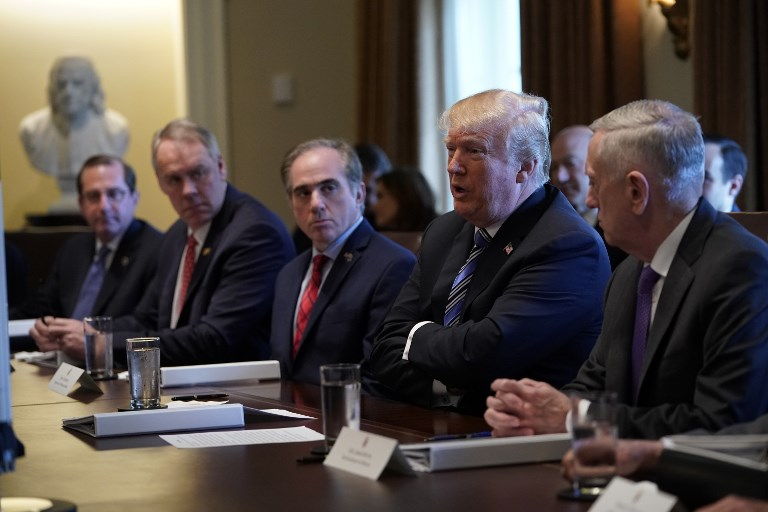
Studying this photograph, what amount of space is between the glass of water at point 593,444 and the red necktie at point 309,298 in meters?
2.29

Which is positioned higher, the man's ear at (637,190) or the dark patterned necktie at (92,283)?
the man's ear at (637,190)

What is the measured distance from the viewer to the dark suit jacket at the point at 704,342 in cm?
246

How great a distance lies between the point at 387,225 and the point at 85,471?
13.2ft

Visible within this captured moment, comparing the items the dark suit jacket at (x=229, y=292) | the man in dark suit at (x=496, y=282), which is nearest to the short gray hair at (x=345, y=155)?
the dark suit jacket at (x=229, y=292)

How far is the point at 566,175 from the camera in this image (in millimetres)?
5719

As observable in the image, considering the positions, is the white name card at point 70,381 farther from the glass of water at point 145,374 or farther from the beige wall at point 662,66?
the beige wall at point 662,66

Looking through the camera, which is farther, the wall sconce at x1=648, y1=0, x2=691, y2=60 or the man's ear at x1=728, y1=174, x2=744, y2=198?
the wall sconce at x1=648, y1=0, x2=691, y2=60

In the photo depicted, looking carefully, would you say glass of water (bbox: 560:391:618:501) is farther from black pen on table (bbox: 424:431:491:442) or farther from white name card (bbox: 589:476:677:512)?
black pen on table (bbox: 424:431:491:442)

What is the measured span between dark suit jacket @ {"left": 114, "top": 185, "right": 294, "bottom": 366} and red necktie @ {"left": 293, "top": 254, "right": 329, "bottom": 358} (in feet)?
1.61

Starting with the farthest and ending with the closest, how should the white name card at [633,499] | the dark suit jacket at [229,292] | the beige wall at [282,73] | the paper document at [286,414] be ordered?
the beige wall at [282,73]
the dark suit jacket at [229,292]
the paper document at [286,414]
the white name card at [633,499]

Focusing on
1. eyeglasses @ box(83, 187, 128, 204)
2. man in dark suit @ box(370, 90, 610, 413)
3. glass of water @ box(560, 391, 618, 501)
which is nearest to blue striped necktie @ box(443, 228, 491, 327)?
man in dark suit @ box(370, 90, 610, 413)

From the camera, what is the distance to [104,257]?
612 cm

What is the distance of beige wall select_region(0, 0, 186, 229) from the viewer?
897cm

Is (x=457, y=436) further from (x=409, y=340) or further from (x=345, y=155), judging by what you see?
(x=345, y=155)
